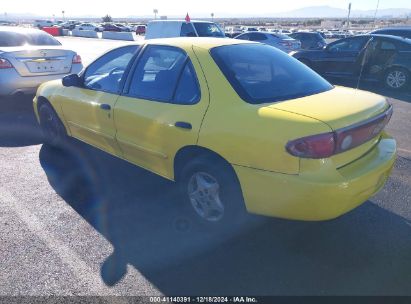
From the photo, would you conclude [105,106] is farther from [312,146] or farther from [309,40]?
[309,40]

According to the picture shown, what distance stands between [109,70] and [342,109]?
278cm

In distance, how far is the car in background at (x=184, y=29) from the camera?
1455 cm

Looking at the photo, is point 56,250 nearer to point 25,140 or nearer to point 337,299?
point 337,299

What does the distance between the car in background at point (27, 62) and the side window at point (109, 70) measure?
313cm

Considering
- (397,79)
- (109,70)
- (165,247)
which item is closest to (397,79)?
(397,79)

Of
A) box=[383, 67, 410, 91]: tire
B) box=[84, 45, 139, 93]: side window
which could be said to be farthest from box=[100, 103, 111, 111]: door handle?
box=[383, 67, 410, 91]: tire

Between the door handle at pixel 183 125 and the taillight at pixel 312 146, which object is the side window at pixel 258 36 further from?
the taillight at pixel 312 146

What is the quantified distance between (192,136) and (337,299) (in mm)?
1658

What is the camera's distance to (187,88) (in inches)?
127

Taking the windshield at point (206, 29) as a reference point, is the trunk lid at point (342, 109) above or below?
above

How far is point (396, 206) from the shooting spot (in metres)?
3.75

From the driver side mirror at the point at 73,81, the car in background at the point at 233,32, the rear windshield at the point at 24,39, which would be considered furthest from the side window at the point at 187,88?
the car in background at the point at 233,32

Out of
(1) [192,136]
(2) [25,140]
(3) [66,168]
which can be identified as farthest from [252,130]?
(2) [25,140]

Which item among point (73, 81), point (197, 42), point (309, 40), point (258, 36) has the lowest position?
point (309, 40)
